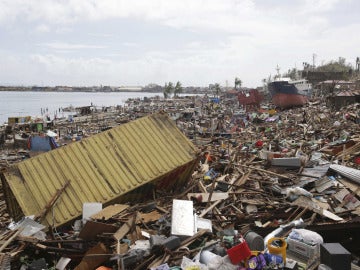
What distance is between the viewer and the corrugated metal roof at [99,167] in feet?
23.2

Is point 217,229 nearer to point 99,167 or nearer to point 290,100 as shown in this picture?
point 99,167

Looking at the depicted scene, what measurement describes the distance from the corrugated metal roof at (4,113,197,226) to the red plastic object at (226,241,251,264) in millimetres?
3572

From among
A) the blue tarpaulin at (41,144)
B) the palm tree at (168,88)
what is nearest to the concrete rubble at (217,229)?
the blue tarpaulin at (41,144)

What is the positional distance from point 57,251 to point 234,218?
3.57 meters

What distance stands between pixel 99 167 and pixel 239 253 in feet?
14.4

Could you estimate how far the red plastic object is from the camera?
4586mm

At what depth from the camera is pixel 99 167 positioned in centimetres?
784

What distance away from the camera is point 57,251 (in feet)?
18.8

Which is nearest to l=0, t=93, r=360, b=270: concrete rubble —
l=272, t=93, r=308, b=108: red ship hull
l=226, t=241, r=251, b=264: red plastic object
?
l=226, t=241, r=251, b=264: red plastic object

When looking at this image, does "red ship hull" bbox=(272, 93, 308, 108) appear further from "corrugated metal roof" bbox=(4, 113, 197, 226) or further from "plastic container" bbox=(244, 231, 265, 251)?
"plastic container" bbox=(244, 231, 265, 251)

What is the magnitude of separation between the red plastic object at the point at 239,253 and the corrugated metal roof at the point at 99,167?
3.57 metres

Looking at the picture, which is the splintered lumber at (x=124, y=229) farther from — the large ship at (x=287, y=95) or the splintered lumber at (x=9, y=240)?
the large ship at (x=287, y=95)

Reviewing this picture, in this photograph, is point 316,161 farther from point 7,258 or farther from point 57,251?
point 7,258

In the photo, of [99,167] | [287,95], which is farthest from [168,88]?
[99,167]
